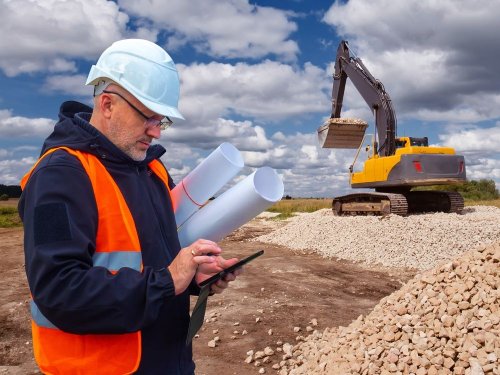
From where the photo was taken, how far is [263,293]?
7.90m

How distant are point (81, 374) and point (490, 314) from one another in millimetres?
3582

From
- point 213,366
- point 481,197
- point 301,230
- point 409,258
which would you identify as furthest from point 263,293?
point 481,197

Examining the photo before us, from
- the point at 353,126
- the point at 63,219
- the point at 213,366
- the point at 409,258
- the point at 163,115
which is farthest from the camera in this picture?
the point at 353,126

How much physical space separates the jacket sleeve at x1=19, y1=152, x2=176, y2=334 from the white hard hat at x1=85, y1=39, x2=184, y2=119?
406mm

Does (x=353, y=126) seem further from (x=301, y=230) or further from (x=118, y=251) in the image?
(x=118, y=251)

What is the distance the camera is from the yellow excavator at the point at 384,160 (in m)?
14.2

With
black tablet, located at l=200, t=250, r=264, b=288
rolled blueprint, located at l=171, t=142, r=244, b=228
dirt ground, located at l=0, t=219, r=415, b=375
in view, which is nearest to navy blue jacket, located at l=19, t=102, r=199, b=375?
black tablet, located at l=200, t=250, r=264, b=288

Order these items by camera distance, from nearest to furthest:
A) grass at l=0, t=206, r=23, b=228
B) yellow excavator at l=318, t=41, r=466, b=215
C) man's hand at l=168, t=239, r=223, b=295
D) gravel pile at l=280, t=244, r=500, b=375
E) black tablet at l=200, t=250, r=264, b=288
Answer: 1. man's hand at l=168, t=239, r=223, b=295
2. black tablet at l=200, t=250, r=264, b=288
3. gravel pile at l=280, t=244, r=500, b=375
4. yellow excavator at l=318, t=41, r=466, b=215
5. grass at l=0, t=206, r=23, b=228

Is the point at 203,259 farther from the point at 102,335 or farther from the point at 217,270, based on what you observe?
the point at 102,335

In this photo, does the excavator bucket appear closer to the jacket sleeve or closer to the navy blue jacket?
the navy blue jacket

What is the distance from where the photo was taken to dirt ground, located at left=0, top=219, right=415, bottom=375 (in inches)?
213

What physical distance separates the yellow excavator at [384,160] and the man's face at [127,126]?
13.2 m

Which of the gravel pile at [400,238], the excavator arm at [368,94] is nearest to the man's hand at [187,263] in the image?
the gravel pile at [400,238]

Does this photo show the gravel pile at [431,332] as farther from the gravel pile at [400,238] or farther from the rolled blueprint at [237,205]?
the gravel pile at [400,238]
